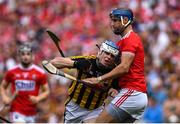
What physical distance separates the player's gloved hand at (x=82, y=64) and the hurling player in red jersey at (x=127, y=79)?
1.11 feet

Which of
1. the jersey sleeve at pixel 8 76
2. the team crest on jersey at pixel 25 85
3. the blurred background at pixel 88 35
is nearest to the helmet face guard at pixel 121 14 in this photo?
the team crest on jersey at pixel 25 85

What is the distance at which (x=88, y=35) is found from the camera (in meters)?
20.0

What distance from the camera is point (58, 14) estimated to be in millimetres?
21781

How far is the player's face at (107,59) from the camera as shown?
33.4 ft

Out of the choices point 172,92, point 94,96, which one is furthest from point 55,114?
point 94,96

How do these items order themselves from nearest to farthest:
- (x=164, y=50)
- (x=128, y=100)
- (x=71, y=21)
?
(x=128, y=100)
(x=164, y=50)
(x=71, y=21)

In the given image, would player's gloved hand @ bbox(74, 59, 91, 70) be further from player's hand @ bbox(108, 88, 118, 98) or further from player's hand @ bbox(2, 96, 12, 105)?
player's hand @ bbox(2, 96, 12, 105)

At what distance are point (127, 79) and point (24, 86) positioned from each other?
4450 millimetres

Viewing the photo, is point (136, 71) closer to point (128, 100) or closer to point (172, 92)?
point (128, 100)

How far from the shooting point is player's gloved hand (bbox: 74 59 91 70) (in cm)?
1046

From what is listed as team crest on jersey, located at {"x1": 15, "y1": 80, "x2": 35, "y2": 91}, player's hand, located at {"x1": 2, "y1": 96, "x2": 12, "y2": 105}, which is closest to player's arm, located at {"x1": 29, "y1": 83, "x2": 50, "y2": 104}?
team crest on jersey, located at {"x1": 15, "y1": 80, "x2": 35, "y2": 91}

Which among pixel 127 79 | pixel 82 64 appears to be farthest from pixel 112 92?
pixel 82 64

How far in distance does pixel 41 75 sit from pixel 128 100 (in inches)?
177

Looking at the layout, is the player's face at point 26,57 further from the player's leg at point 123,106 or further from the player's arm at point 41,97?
the player's leg at point 123,106
